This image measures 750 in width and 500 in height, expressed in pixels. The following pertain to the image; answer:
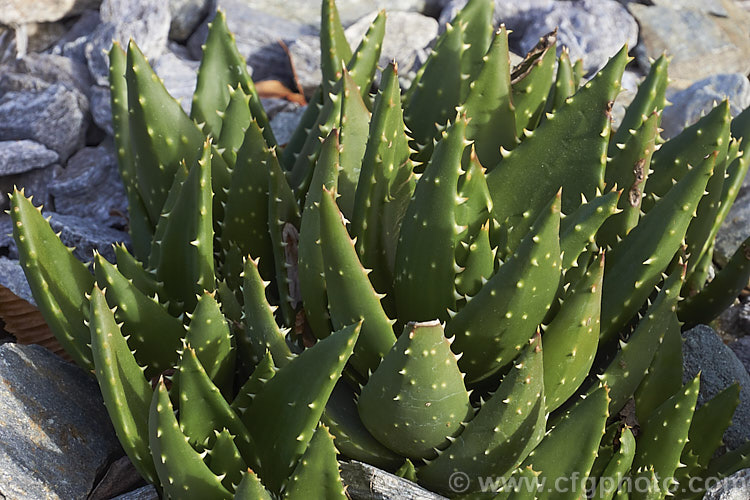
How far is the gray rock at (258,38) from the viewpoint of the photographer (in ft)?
9.28

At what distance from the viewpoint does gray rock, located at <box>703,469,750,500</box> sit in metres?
1.24

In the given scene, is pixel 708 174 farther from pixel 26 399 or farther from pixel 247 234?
pixel 26 399

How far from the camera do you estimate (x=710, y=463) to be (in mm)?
1409

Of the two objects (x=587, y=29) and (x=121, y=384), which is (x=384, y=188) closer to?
(x=121, y=384)

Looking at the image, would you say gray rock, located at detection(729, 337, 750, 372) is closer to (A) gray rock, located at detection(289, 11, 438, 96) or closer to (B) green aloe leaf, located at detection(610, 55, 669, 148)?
(B) green aloe leaf, located at detection(610, 55, 669, 148)

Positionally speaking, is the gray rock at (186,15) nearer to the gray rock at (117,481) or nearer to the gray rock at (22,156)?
the gray rock at (22,156)

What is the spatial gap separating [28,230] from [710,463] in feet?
3.93

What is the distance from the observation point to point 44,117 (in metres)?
2.40

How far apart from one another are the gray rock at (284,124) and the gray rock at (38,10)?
960 millimetres

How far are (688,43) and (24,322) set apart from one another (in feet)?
8.27

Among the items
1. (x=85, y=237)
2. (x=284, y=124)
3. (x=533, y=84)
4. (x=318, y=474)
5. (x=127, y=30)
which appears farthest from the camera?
(x=127, y=30)

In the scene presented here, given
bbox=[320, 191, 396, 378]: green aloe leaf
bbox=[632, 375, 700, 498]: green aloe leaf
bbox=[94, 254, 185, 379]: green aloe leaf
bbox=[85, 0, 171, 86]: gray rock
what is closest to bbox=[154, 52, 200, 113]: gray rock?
bbox=[85, 0, 171, 86]: gray rock

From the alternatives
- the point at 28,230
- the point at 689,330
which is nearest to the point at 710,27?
the point at 689,330

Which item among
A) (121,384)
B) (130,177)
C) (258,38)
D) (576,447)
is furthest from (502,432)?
(258,38)
